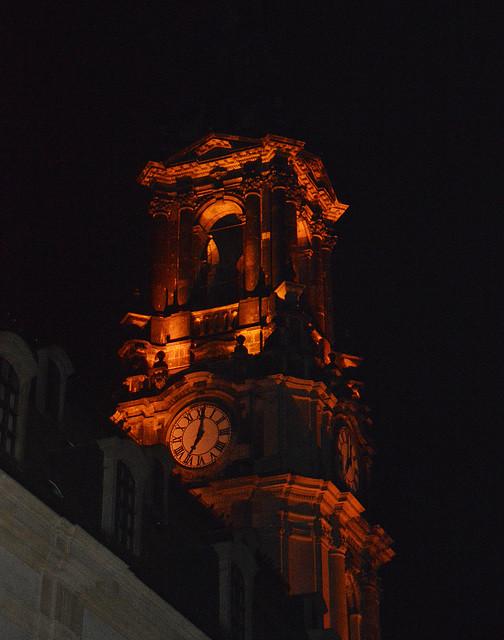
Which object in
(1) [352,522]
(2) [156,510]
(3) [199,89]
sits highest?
(3) [199,89]

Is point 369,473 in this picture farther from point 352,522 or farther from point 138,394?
point 138,394

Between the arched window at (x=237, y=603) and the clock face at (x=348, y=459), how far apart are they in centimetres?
1690

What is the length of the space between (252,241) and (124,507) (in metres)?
26.8

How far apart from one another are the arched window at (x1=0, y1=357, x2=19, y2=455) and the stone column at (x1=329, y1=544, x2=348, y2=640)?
24.1 m

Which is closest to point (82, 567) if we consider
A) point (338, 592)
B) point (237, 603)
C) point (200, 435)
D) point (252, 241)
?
point (237, 603)

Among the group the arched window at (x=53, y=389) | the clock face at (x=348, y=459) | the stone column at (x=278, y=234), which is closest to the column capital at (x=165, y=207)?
the stone column at (x=278, y=234)

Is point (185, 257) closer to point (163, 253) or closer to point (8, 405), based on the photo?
point (163, 253)

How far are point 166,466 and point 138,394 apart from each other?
19.0 meters

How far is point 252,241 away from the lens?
209 ft

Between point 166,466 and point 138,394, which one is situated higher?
point 138,394

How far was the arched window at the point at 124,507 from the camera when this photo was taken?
1468 inches

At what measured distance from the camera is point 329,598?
185 ft

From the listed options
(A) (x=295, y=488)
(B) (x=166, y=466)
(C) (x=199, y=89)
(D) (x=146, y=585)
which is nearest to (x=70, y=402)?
(B) (x=166, y=466)

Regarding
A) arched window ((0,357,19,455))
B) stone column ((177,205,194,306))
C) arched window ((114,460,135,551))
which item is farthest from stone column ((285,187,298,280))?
arched window ((0,357,19,455))
